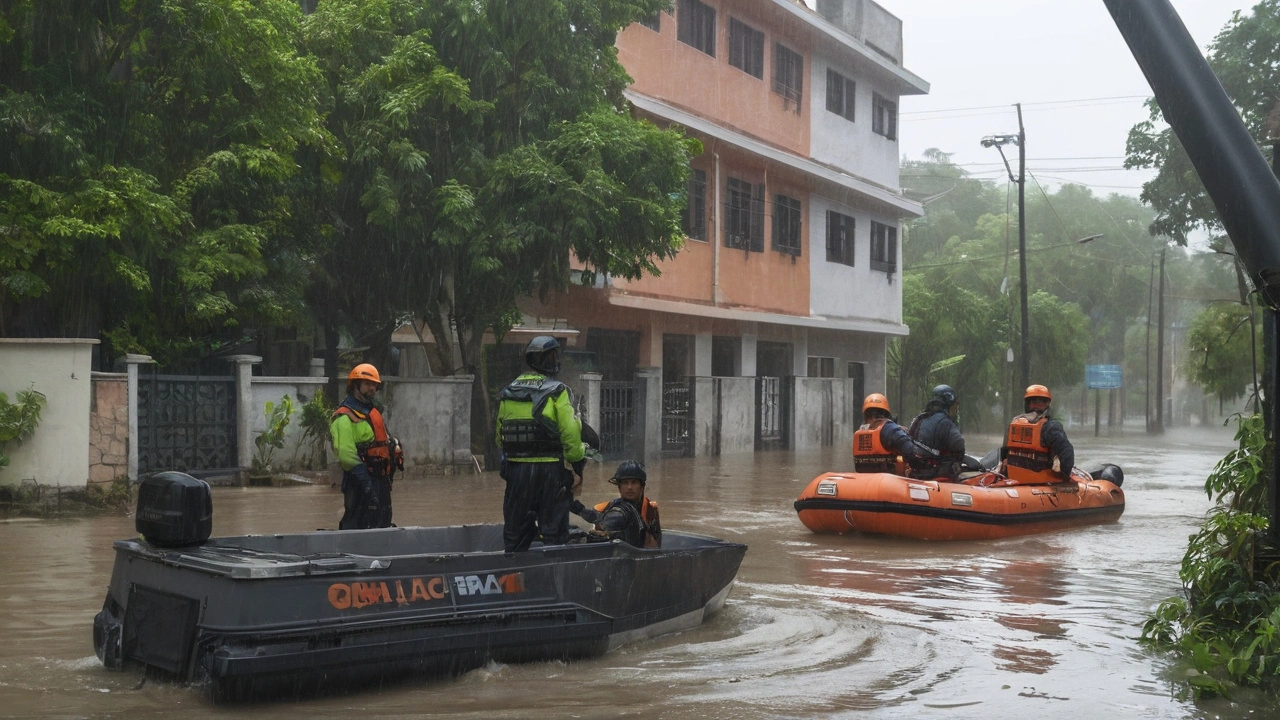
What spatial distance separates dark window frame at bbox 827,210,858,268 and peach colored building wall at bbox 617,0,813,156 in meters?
2.26

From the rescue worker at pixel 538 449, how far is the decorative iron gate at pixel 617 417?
16353 mm

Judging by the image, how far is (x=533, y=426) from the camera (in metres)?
8.55

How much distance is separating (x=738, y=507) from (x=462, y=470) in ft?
17.9

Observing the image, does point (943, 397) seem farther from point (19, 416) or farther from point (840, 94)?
point (840, 94)

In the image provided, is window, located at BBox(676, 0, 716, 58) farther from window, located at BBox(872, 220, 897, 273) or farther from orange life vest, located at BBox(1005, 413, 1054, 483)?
orange life vest, located at BBox(1005, 413, 1054, 483)

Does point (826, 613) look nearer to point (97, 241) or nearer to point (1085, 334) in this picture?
point (97, 241)

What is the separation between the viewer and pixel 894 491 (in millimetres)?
14492

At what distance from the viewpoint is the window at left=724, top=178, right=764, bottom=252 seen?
95.4ft

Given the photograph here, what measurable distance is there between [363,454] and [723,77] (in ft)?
65.1

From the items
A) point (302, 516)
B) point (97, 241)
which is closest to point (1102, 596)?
point (302, 516)

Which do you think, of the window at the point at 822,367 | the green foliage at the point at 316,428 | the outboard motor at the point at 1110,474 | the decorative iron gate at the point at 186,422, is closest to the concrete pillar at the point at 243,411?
the decorative iron gate at the point at 186,422

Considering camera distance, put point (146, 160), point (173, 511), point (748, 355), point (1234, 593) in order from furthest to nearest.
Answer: point (748, 355) < point (146, 160) < point (1234, 593) < point (173, 511)

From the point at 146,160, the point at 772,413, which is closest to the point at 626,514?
the point at 146,160

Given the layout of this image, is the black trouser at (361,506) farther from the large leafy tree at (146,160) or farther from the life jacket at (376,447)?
the large leafy tree at (146,160)
